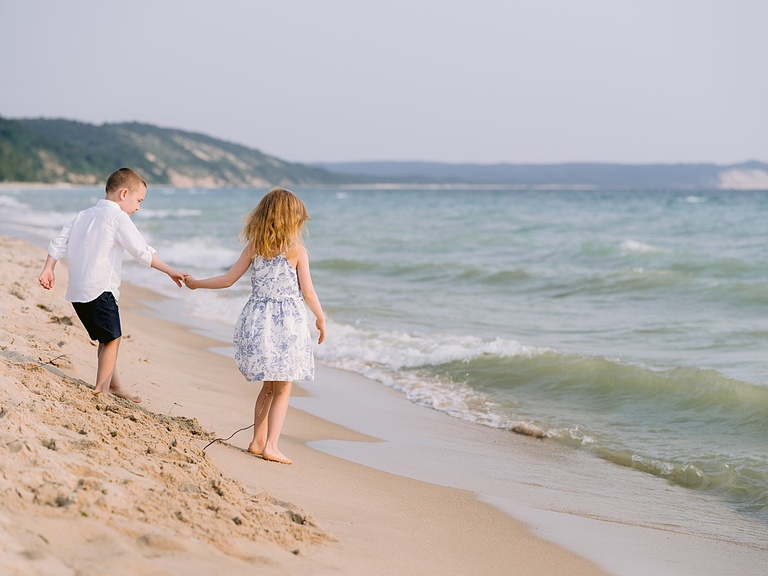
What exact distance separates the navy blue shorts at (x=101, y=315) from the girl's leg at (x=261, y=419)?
0.94 m

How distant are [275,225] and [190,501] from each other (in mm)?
1732

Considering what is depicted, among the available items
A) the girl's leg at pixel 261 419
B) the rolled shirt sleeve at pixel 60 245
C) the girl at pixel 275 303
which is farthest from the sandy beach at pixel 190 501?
the rolled shirt sleeve at pixel 60 245

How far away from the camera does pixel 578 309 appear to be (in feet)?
41.9

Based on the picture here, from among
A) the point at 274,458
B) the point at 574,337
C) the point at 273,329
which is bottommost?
the point at 274,458

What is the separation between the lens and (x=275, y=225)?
4469 millimetres

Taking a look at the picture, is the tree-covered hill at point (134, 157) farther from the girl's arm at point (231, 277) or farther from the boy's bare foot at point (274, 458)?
the boy's bare foot at point (274, 458)

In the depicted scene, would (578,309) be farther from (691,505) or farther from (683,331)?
(691,505)

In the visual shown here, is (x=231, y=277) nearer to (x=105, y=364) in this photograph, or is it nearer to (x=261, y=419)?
(x=261, y=419)

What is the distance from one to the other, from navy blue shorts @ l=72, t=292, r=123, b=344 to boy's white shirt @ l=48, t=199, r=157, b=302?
0.04 metres

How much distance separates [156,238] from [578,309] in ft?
55.9

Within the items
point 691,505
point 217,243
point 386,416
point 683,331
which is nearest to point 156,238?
point 217,243

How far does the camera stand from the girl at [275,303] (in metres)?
4.48

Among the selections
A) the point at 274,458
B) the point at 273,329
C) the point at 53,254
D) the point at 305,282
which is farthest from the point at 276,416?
the point at 53,254

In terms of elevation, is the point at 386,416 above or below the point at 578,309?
below
